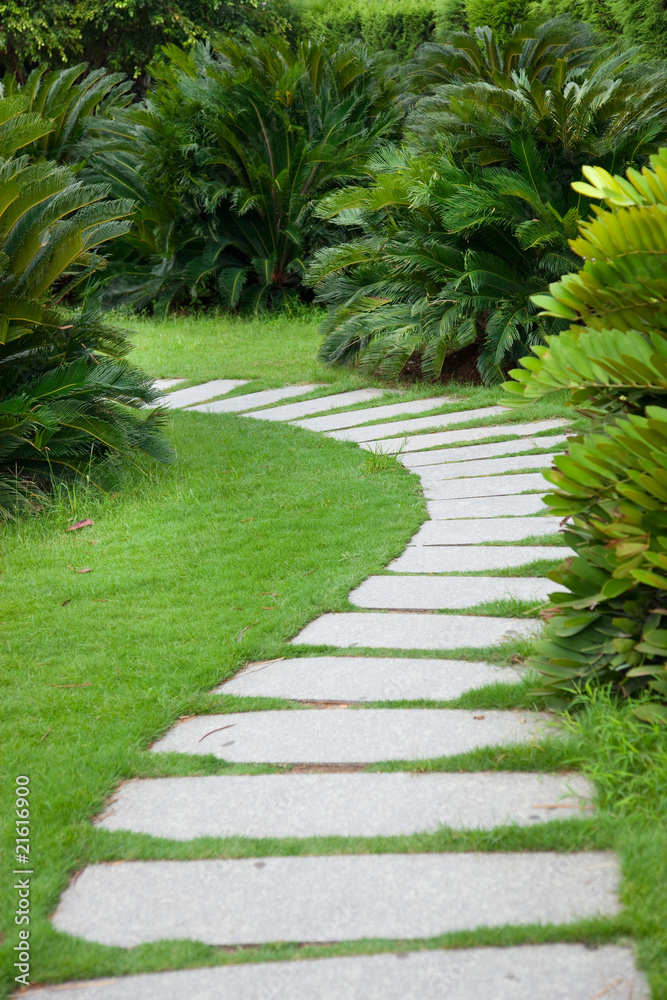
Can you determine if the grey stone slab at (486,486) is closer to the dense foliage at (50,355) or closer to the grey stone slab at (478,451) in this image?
the grey stone slab at (478,451)

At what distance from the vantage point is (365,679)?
250cm

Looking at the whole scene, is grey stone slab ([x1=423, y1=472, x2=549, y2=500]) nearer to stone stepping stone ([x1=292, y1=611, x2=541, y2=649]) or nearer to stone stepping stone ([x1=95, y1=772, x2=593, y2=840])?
stone stepping stone ([x1=292, y1=611, x2=541, y2=649])

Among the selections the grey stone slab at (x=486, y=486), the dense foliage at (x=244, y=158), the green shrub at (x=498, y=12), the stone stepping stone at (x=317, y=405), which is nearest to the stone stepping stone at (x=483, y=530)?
the grey stone slab at (x=486, y=486)

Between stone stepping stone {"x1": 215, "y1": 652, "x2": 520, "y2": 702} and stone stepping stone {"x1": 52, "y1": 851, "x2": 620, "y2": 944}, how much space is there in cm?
69

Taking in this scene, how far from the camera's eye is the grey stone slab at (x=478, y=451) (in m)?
4.77

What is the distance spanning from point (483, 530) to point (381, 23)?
54.2 feet

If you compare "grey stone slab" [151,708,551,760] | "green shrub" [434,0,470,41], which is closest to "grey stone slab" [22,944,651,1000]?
"grey stone slab" [151,708,551,760]

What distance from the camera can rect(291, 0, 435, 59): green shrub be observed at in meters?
16.6

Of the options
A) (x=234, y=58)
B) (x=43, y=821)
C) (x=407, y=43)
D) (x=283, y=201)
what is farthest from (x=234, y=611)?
(x=407, y=43)

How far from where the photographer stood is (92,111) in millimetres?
11734

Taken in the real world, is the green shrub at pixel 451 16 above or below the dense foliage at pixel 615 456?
above

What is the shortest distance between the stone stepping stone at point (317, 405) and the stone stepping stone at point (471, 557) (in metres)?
2.75

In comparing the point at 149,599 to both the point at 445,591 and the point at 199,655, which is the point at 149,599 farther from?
the point at 445,591

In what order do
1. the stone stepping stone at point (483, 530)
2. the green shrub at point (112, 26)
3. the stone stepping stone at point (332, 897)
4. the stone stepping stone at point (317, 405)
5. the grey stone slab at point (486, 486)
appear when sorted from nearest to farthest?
1. the stone stepping stone at point (332, 897)
2. the stone stepping stone at point (483, 530)
3. the grey stone slab at point (486, 486)
4. the stone stepping stone at point (317, 405)
5. the green shrub at point (112, 26)
